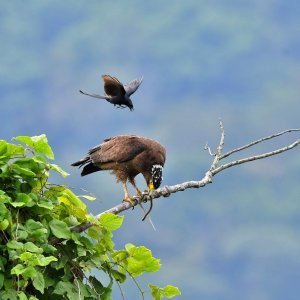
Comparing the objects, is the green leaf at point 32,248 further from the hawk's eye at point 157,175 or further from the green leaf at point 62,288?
the hawk's eye at point 157,175

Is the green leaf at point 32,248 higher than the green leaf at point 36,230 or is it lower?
lower

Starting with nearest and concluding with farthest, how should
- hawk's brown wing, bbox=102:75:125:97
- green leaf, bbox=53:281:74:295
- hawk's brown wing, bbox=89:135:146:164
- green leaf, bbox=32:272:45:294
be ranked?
green leaf, bbox=32:272:45:294, green leaf, bbox=53:281:74:295, hawk's brown wing, bbox=102:75:125:97, hawk's brown wing, bbox=89:135:146:164

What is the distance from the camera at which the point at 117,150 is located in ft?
24.0

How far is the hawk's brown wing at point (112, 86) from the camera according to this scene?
20.5 feet

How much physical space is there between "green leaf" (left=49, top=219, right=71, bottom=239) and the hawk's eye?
2.95 metres

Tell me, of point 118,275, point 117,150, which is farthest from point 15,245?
point 117,150

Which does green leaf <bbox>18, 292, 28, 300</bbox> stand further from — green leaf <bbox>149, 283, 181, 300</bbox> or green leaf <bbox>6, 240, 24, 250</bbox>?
green leaf <bbox>149, 283, 181, 300</bbox>

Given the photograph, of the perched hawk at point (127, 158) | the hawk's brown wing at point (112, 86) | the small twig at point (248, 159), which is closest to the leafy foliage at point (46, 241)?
the small twig at point (248, 159)

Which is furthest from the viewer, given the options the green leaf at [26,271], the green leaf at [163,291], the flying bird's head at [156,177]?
the flying bird's head at [156,177]

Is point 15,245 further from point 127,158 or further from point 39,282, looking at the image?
point 127,158

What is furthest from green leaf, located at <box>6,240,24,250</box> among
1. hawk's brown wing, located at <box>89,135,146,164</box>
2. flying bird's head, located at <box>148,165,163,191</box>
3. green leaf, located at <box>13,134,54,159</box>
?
hawk's brown wing, located at <box>89,135,146,164</box>

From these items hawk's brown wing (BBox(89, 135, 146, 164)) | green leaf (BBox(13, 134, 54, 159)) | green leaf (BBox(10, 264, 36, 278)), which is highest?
hawk's brown wing (BBox(89, 135, 146, 164))

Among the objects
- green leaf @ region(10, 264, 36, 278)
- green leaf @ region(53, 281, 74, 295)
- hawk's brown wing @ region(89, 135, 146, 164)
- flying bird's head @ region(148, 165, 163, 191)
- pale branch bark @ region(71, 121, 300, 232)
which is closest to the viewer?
green leaf @ region(10, 264, 36, 278)

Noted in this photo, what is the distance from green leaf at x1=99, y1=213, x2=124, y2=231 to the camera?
13.9ft
